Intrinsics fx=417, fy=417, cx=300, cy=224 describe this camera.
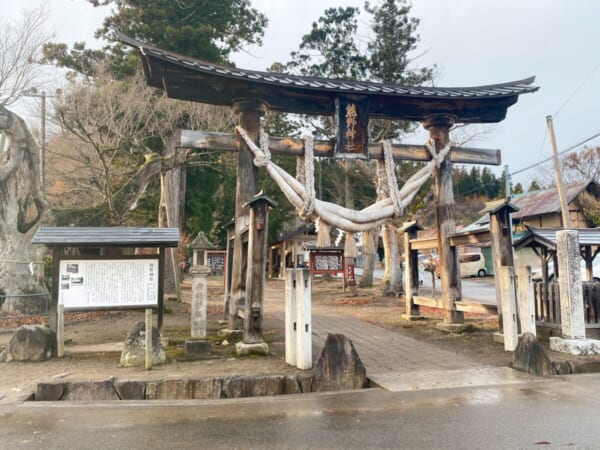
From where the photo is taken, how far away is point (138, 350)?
6.72 meters

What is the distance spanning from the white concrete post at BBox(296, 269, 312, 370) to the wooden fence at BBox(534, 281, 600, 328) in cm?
584

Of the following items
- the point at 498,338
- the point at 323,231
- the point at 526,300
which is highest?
the point at 323,231

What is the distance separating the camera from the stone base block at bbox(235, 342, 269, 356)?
7306 mm

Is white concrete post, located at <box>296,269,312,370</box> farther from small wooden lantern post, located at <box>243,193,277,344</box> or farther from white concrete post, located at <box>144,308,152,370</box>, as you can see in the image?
white concrete post, located at <box>144,308,152,370</box>

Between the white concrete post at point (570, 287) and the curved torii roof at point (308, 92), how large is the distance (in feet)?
12.8

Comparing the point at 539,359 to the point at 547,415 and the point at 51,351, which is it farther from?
the point at 51,351

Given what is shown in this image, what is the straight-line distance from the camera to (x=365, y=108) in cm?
955

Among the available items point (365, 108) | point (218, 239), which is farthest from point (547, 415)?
point (218, 239)

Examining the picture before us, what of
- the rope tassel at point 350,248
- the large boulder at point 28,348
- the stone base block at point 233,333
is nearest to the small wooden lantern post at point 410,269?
the rope tassel at point 350,248

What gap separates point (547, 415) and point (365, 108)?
697 centimetres

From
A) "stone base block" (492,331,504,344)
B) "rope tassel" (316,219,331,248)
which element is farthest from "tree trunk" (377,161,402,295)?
"stone base block" (492,331,504,344)

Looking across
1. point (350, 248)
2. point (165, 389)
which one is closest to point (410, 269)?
point (350, 248)

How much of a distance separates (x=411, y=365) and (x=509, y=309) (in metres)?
2.28

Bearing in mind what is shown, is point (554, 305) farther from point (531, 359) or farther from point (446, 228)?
point (531, 359)
